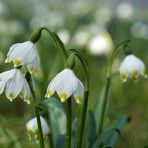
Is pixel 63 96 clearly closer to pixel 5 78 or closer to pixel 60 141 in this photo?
pixel 5 78

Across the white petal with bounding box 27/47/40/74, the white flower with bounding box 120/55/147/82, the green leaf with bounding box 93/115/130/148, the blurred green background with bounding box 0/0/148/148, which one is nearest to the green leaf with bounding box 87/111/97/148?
the green leaf with bounding box 93/115/130/148

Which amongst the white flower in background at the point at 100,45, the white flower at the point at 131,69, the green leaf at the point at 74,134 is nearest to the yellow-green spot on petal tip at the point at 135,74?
the white flower at the point at 131,69

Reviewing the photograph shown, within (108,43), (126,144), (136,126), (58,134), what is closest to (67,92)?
(58,134)

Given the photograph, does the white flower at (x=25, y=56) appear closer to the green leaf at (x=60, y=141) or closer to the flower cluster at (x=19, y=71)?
the flower cluster at (x=19, y=71)

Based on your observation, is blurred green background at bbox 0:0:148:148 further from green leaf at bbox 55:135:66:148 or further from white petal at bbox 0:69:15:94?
white petal at bbox 0:69:15:94

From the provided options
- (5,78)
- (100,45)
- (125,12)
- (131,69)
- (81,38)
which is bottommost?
(5,78)

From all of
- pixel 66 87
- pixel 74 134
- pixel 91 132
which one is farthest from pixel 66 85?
pixel 74 134
